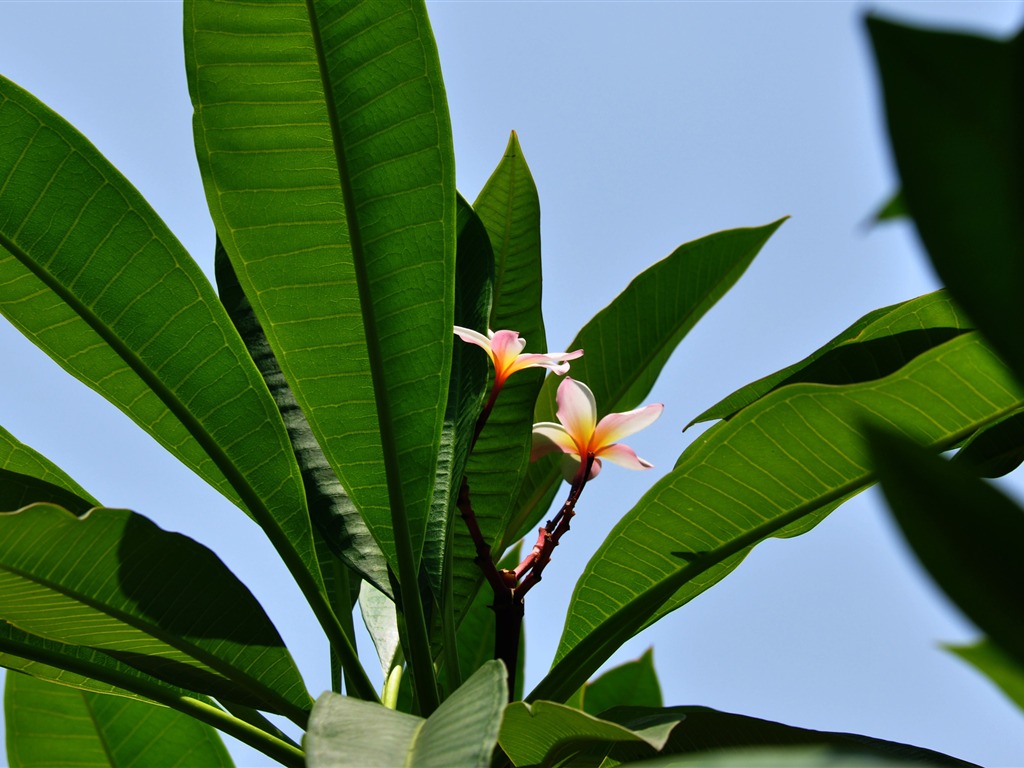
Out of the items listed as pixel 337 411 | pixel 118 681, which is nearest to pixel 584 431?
pixel 337 411

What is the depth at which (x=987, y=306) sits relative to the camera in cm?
22

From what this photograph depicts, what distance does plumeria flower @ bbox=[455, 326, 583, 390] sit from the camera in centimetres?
95

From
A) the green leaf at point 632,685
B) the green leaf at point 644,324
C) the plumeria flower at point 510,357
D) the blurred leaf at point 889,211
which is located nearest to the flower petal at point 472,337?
the plumeria flower at point 510,357

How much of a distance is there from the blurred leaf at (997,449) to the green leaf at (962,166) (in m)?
0.69

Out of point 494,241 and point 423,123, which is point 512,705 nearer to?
point 423,123

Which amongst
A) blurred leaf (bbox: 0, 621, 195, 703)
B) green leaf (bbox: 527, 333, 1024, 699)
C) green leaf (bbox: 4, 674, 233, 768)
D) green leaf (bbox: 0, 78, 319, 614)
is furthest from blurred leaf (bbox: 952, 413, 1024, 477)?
green leaf (bbox: 4, 674, 233, 768)

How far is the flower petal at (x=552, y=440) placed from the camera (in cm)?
97

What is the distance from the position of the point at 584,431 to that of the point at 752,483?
233 mm

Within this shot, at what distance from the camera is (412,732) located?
1.80 feet

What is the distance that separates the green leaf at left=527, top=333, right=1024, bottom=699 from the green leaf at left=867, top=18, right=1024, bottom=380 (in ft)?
1.47

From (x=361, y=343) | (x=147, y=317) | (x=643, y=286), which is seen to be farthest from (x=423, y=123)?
(x=643, y=286)

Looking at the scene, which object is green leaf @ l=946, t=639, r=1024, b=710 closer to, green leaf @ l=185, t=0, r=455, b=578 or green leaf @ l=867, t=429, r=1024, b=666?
green leaf @ l=867, t=429, r=1024, b=666

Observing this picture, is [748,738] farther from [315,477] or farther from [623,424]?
[315,477]

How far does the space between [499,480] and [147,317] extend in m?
0.39
